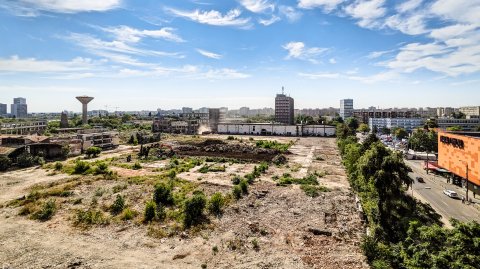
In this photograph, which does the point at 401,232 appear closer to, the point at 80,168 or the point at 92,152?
the point at 80,168

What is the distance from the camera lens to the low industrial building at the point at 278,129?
92.4 meters

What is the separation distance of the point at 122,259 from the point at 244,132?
82798 millimetres

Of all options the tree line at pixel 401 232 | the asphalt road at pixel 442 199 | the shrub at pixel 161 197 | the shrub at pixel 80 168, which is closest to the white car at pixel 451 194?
the asphalt road at pixel 442 199

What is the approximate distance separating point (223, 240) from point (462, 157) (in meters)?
30.3

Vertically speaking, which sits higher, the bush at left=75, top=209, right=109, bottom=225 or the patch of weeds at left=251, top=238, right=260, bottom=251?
the bush at left=75, top=209, right=109, bottom=225

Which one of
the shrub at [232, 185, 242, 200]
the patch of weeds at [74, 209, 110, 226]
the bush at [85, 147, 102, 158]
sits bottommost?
the patch of weeds at [74, 209, 110, 226]

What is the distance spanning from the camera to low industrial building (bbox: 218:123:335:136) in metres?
92.4

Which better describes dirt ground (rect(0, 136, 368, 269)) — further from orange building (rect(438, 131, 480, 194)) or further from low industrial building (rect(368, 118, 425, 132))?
low industrial building (rect(368, 118, 425, 132))

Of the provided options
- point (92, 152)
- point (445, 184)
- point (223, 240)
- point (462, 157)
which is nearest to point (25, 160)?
point (92, 152)

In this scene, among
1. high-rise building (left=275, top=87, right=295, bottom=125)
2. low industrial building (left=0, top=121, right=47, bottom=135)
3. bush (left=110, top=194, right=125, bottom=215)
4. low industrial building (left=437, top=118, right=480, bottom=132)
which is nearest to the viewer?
bush (left=110, top=194, right=125, bottom=215)

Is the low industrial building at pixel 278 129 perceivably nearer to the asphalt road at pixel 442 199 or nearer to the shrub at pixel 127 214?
the asphalt road at pixel 442 199

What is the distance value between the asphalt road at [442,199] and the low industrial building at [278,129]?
54335 mm

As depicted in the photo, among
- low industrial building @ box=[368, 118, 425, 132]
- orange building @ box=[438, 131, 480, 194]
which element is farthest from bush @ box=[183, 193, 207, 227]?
low industrial building @ box=[368, 118, 425, 132]

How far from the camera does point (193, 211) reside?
816 inches
